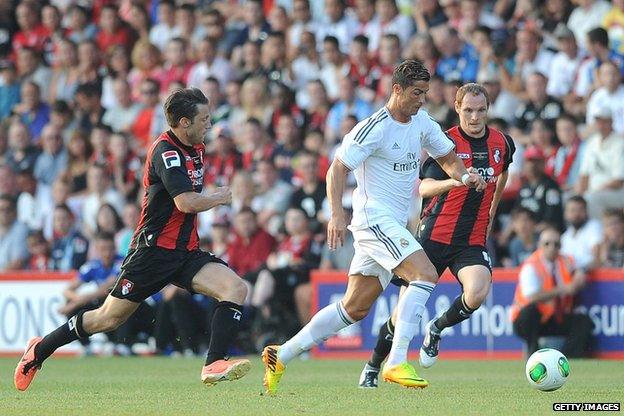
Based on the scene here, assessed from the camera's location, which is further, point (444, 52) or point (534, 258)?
point (444, 52)

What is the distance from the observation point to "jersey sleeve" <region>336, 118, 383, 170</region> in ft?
32.4

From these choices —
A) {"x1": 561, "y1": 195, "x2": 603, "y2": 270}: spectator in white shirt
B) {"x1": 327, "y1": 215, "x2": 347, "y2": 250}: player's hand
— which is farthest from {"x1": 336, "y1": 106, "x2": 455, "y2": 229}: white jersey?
{"x1": 561, "y1": 195, "x2": 603, "y2": 270}: spectator in white shirt

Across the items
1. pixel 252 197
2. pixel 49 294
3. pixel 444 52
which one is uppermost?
pixel 444 52

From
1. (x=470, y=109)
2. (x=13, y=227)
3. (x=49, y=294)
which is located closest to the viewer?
(x=470, y=109)

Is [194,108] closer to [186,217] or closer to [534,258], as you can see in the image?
[186,217]

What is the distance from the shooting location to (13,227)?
64.8ft

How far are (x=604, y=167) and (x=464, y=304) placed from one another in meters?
6.20

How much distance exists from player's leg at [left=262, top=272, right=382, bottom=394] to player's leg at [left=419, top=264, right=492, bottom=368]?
3.30ft

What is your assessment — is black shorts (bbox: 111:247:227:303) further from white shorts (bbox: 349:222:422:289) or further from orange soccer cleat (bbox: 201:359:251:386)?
white shorts (bbox: 349:222:422:289)

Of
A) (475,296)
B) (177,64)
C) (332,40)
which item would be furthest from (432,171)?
(177,64)

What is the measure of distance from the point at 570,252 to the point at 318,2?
6.71 m

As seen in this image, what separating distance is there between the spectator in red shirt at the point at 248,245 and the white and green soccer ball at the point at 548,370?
333 inches

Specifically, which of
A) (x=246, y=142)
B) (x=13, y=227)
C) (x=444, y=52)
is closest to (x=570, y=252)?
(x=444, y=52)

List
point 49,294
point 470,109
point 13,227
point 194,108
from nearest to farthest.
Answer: point 194,108
point 470,109
point 49,294
point 13,227
